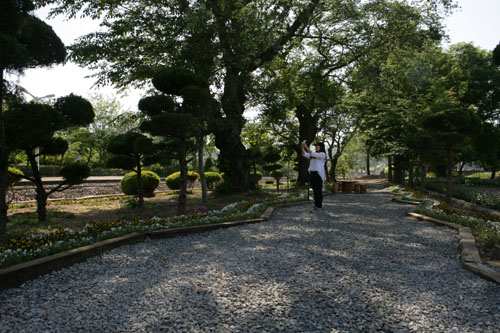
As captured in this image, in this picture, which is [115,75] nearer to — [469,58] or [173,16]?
[173,16]

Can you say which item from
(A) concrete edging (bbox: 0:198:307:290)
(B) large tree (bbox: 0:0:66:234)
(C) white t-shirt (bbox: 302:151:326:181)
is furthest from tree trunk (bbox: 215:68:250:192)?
(A) concrete edging (bbox: 0:198:307:290)

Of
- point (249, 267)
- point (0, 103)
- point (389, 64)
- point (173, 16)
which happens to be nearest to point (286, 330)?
point (249, 267)

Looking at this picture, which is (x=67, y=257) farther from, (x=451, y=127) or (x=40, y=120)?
(x=451, y=127)

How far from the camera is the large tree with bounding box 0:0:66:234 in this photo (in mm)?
4805

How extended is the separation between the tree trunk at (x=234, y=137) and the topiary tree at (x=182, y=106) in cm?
451

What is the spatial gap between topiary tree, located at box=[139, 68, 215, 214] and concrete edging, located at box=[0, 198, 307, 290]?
2.06 m

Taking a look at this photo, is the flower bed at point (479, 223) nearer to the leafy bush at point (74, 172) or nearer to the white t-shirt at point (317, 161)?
the white t-shirt at point (317, 161)

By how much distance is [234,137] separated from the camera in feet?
42.4

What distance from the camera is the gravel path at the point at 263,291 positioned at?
7.81 ft

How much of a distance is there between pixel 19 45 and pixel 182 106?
350cm

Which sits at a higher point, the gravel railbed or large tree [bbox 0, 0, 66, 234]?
large tree [bbox 0, 0, 66, 234]

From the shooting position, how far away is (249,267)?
371cm

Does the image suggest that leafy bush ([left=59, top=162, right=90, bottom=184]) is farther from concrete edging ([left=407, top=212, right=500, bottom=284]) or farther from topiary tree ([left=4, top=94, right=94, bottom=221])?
concrete edging ([left=407, top=212, right=500, bottom=284])

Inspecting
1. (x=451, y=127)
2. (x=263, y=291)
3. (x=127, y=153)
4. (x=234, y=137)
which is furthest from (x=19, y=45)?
(x=451, y=127)
